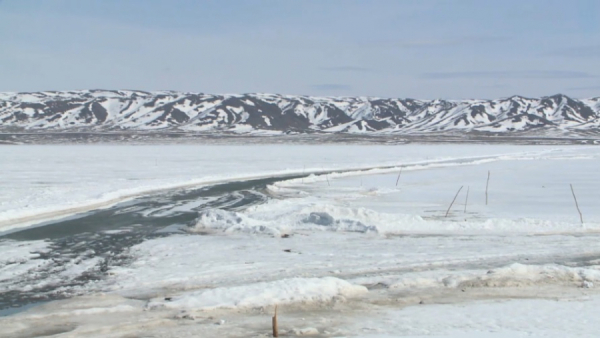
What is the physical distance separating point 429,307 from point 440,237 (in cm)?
593

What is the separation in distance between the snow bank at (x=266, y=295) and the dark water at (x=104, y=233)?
1737 millimetres

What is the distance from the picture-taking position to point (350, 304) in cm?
809

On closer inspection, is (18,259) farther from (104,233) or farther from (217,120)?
(217,120)

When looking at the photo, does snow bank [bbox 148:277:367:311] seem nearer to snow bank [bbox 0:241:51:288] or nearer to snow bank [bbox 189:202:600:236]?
snow bank [bbox 0:241:51:288]

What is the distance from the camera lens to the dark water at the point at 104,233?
30.0 feet

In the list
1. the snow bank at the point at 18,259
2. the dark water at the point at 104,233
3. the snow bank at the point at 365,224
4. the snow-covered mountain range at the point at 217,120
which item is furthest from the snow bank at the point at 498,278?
the snow-covered mountain range at the point at 217,120

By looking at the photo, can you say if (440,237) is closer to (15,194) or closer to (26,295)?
(26,295)

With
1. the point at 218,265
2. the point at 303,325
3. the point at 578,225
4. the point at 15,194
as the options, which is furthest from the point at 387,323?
the point at 15,194

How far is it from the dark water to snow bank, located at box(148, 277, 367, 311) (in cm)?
174

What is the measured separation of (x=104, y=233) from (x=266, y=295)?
734cm

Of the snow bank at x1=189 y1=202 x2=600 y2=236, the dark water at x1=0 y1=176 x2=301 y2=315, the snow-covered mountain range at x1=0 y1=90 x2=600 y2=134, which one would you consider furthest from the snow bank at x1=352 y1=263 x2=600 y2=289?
the snow-covered mountain range at x1=0 y1=90 x2=600 y2=134

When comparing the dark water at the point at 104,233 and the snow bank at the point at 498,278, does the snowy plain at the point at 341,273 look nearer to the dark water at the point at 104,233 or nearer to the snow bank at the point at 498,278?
the snow bank at the point at 498,278

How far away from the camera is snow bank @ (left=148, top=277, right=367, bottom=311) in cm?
797

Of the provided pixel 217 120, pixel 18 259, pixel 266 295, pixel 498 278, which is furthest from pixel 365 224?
pixel 217 120
